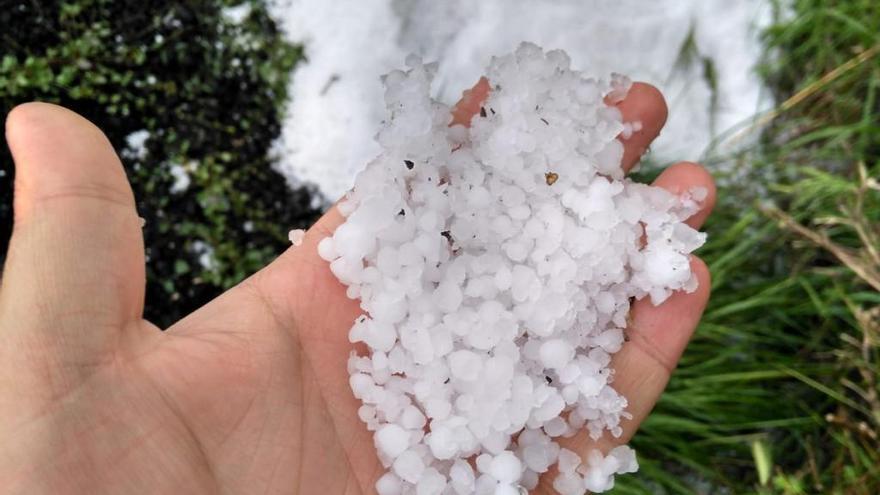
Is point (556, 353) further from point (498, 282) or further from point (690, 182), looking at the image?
point (690, 182)

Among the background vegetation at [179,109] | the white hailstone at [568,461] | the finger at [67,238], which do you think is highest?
the white hailstone at [568,461]

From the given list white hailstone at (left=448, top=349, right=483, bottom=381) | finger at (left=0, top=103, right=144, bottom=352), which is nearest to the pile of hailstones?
white hailstone at (left=448, top=349, right=483, bottom=381)

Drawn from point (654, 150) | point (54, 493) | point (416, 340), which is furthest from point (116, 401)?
point (654, 150)

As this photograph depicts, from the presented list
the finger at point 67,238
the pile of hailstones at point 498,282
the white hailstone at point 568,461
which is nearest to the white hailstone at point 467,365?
the pile of hailstones at point 498,282

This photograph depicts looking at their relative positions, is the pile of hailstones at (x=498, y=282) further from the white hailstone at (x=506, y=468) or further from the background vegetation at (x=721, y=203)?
the background vegetation at (x=721, y=203)

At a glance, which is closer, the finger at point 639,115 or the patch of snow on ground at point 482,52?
the finger at point 639,115
